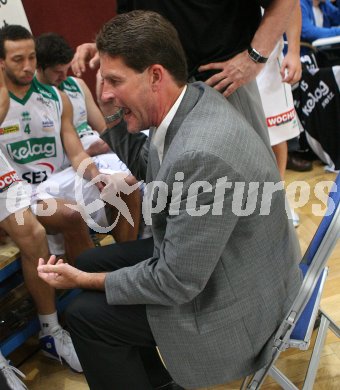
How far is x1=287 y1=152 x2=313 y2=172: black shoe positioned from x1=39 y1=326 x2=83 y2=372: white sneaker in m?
2.04

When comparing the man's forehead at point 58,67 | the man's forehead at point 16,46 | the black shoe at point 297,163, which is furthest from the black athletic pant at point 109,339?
the black shoe at point 297,163

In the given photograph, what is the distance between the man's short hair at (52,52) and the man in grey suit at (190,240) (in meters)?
1.55

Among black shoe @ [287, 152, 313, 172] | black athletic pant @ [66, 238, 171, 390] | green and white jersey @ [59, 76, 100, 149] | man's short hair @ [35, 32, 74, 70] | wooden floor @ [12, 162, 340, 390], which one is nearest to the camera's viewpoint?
black athletic pant @ [66, 238, 171, 390]

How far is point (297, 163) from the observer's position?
11.8 feet

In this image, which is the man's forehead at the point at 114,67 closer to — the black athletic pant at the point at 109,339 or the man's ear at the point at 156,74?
the man's ear at the point at 156,74

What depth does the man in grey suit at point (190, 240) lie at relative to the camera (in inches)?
48.4

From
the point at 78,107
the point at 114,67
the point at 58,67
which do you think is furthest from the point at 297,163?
Result: the point at 114,67

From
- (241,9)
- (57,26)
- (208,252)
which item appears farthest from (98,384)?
(57,26)

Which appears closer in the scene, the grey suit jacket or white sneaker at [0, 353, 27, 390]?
the grey suit jacket

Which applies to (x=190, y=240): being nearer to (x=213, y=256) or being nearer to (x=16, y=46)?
(x=213, y=256)

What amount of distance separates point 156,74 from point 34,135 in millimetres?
1368

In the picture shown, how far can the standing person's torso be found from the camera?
1.65 metres

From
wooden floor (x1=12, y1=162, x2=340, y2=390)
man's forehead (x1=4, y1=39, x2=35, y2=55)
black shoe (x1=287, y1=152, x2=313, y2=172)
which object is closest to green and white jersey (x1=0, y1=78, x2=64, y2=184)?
man's forehead (x1=4, y1=39, x2=35, y2=55)

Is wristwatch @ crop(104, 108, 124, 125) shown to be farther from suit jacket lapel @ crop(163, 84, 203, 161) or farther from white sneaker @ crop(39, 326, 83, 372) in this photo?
white sneaker @ crop(39, 326, 83, 372)
